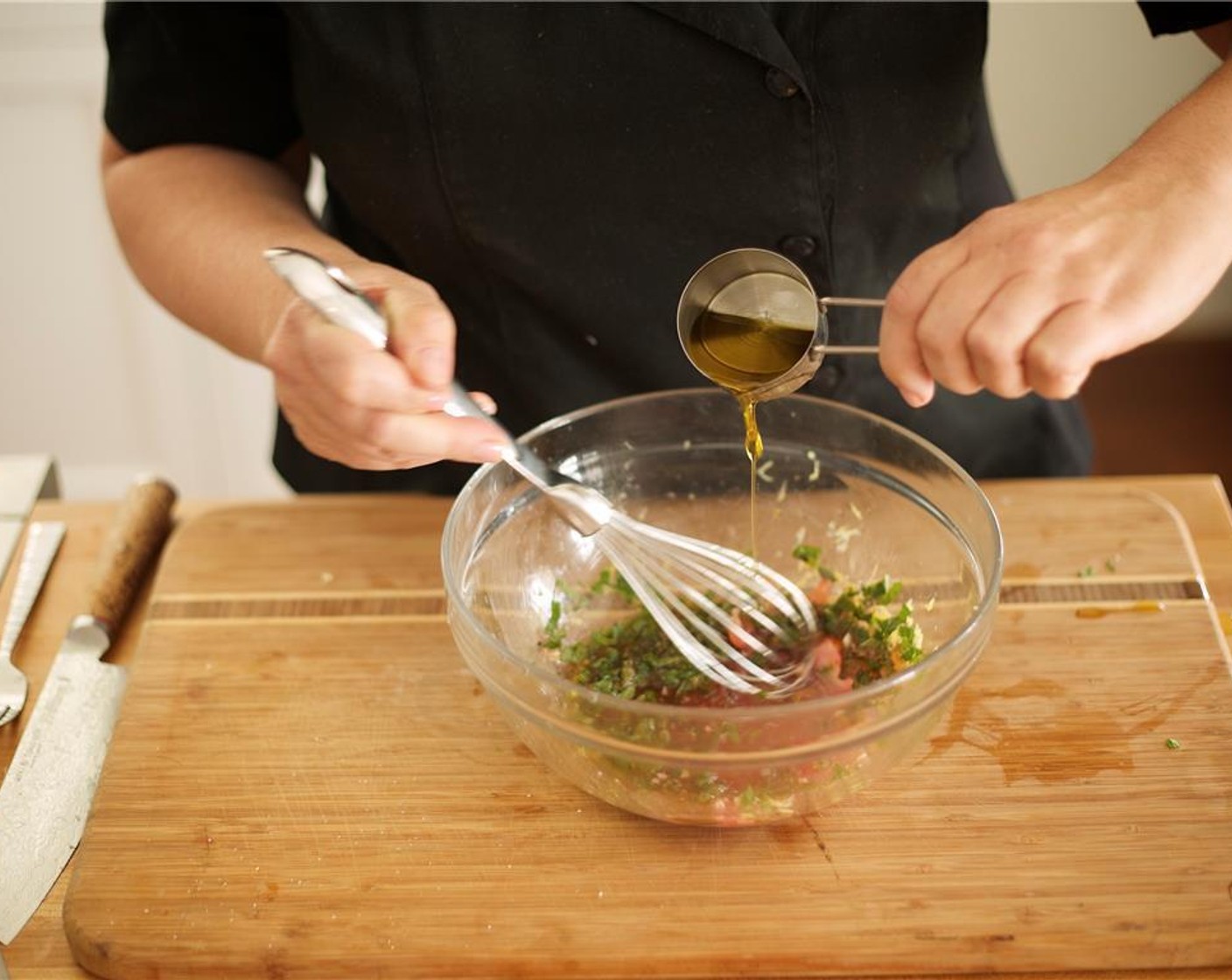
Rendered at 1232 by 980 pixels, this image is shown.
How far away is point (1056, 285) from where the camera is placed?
0.96 metres

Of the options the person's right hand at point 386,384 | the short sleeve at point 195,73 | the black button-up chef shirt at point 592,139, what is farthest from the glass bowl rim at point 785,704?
the short sleeve at point 195,73

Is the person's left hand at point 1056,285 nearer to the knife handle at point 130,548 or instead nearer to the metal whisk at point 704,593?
the metal whisk at point 704,593

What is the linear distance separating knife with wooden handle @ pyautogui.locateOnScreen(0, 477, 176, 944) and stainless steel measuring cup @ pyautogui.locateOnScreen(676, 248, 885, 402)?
625 millimetres

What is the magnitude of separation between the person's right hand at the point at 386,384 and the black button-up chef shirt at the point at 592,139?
0.97ft

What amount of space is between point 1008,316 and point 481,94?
0.58 m

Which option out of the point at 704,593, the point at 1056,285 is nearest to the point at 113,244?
the point at 704,593

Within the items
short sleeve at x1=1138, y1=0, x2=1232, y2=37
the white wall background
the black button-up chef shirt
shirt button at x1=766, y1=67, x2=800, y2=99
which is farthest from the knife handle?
the white wall background

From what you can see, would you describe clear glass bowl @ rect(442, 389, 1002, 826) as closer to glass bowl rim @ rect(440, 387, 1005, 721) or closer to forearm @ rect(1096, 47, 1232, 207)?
glass bowl rim @ rect(440, 387, 1005, 721)

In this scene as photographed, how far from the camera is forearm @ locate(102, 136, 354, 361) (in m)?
1.27

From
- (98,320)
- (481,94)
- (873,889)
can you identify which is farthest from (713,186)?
(98,320)

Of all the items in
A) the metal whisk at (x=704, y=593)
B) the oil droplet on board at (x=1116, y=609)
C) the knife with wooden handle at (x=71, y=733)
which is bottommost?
the oil droplet on board at (x=1116, y=609)

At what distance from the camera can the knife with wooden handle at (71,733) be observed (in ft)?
3.54

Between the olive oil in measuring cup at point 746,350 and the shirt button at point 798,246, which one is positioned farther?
the shirt button at point 798,246

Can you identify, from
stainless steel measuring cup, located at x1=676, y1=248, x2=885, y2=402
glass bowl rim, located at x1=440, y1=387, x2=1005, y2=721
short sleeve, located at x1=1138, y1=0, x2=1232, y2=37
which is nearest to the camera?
glass bowl rim, located at x1=440, y1=387, x2=1005, y2=721
